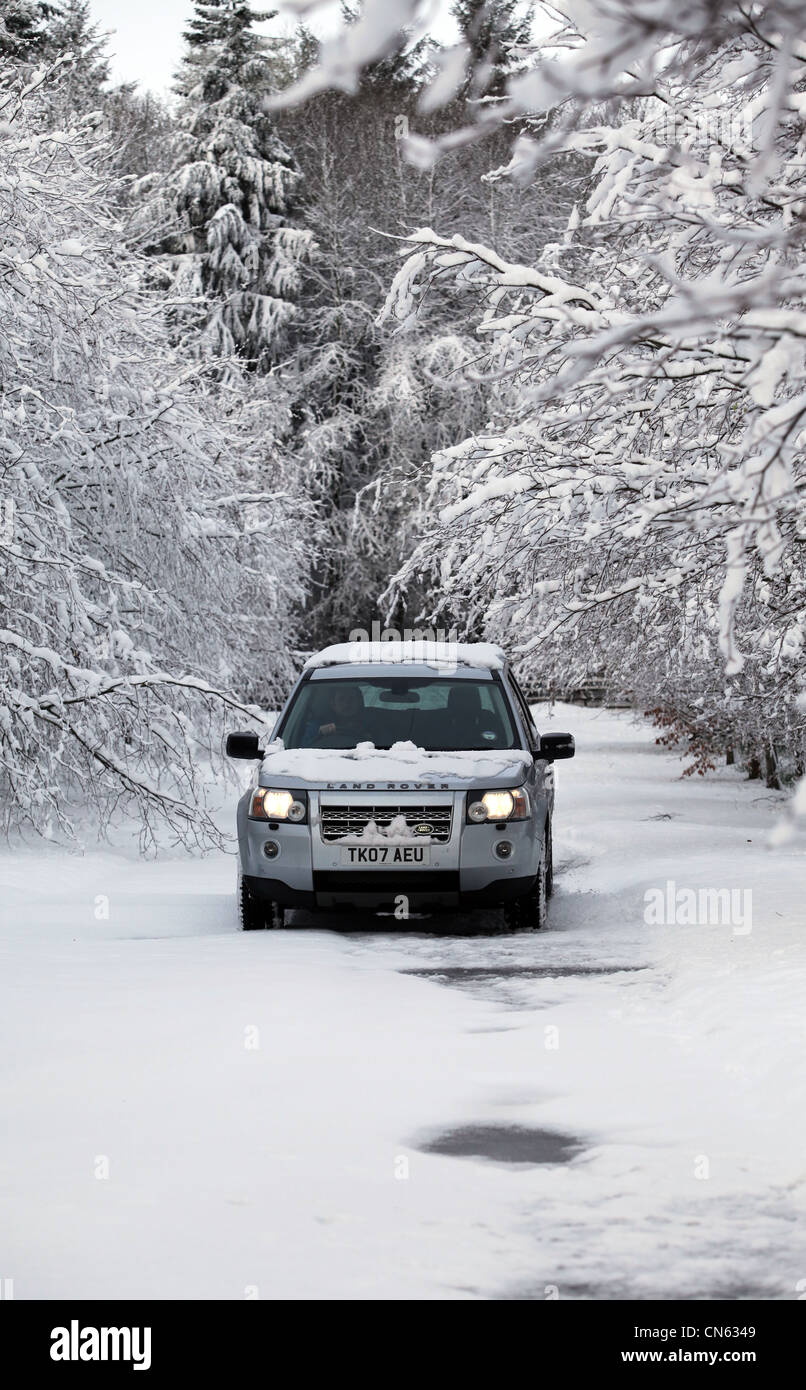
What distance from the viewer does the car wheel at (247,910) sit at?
385 inches

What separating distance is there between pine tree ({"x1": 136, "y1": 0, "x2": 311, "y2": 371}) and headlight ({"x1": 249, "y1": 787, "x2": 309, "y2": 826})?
95.6ft

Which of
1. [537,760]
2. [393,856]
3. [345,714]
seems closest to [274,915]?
[393,856]

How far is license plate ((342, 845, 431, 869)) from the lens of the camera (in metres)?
9.42

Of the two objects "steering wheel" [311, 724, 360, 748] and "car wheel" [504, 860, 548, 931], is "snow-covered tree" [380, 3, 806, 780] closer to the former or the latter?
"steering wheel" [311, 724, 360, 748]

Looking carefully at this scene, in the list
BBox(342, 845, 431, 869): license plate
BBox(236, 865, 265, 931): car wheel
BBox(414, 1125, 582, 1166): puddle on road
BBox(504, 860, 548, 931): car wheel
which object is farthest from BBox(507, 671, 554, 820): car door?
BBox(414, 1125, 582, 1166): puddle on road

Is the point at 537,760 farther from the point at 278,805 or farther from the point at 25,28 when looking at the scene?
the point at 25,28

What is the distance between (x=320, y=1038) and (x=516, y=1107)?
1236 millimetres

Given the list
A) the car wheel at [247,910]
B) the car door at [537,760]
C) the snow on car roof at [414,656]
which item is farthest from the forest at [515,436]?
the car wheel at [247,910]

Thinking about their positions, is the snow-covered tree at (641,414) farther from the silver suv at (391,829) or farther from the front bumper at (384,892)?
the front bumper at (384,892)

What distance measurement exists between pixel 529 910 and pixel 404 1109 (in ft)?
14.6

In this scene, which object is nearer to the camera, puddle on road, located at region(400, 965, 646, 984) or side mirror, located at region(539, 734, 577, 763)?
puddle on road, located at region(400, 965, 646, 984)

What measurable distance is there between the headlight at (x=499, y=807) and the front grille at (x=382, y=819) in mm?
152
